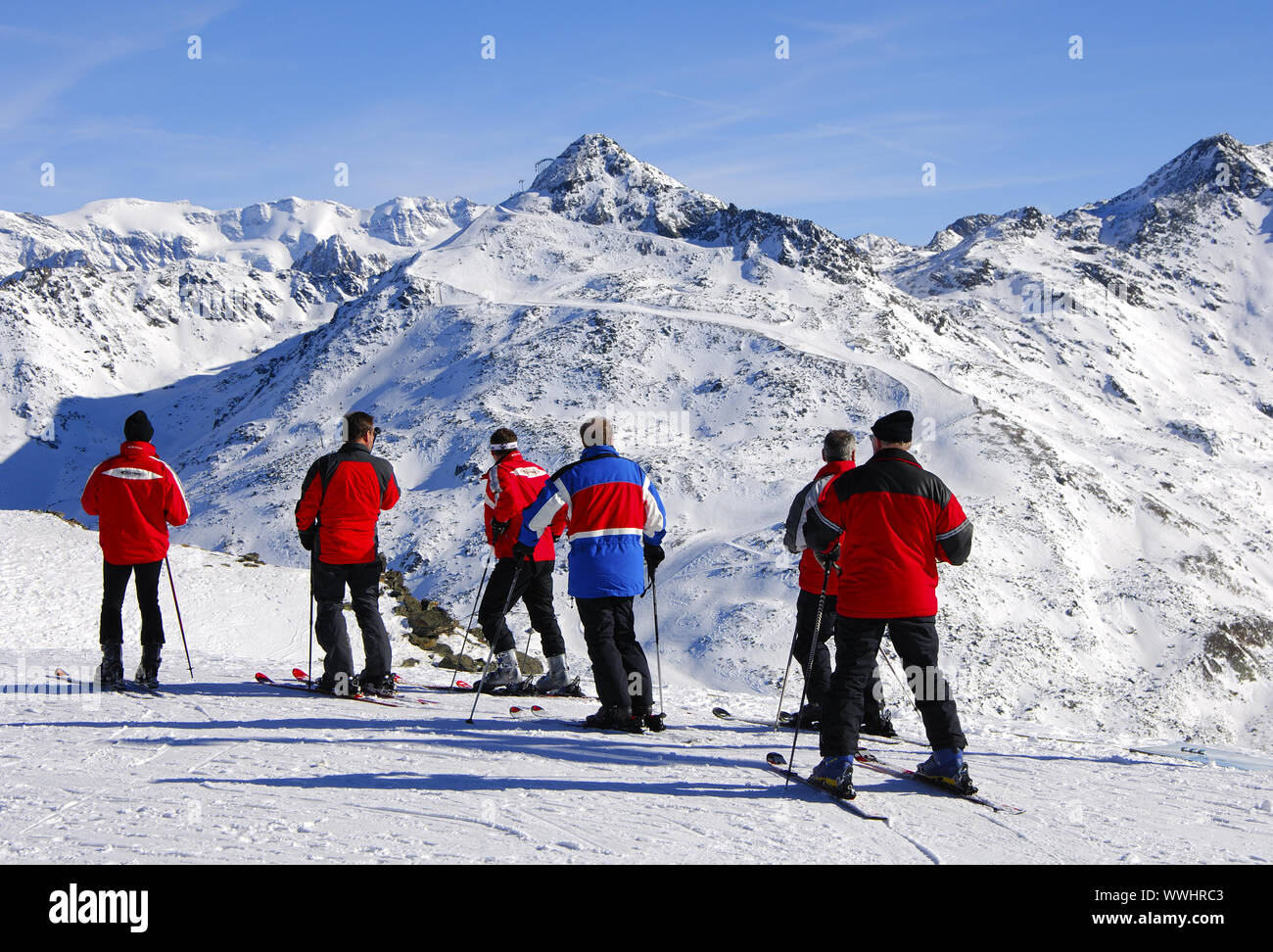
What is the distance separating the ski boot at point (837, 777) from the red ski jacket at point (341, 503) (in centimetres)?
539

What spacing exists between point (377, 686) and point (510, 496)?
273 cm

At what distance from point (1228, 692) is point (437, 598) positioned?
118 ft

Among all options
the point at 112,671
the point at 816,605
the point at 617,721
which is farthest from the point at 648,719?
the point at 112,671

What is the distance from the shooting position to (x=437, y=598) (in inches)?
1704

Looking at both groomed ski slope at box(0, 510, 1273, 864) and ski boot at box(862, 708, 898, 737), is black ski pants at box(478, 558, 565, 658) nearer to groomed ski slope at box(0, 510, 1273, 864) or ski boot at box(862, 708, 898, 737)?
groomed ski slope at box(0, 510, 1273, 864)

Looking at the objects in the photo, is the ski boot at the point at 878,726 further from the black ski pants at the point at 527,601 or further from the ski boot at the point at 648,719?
the black ski pants at the point at 527,601

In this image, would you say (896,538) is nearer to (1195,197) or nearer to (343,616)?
(343,616)

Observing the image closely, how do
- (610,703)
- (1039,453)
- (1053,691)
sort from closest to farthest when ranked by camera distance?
(610,703), (1053,691), (1039,453)

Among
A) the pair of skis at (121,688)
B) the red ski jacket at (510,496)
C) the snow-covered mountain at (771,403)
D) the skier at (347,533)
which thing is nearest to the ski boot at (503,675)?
the red ski jacket at (510,496)

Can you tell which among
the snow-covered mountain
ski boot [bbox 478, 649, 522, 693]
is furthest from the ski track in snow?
the snow-covered mountain

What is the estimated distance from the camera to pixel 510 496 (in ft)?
33.8

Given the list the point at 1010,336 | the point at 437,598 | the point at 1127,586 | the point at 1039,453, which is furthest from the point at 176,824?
the point at 1010,336
